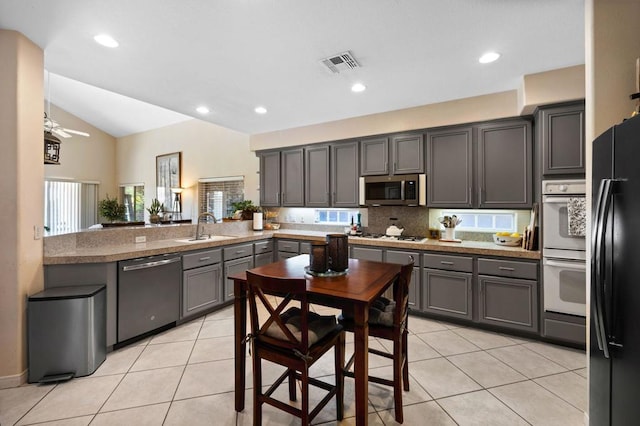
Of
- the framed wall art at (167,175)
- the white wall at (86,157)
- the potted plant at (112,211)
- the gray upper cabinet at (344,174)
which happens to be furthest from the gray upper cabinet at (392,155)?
the white wall at (86,157)

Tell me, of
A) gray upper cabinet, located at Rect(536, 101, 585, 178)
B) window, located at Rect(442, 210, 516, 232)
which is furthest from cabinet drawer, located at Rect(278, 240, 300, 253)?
gray upper cabinet, located at Rect(536, 101, 585, 178)

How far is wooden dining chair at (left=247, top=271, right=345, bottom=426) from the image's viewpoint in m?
1.53

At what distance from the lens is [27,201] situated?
229cm

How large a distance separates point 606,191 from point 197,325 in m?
3.66

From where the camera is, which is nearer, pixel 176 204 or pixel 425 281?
pixel 425 281

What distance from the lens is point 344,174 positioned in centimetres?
443

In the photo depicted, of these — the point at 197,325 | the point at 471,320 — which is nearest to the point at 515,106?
the point at 471,320

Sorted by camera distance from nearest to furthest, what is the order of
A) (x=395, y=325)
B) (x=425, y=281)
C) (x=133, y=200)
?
(x=395, y=325)
(x=425, y=281)
(x=133, y=200)

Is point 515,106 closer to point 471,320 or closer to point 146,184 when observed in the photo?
point 471,320

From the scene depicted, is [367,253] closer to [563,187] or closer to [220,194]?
[563,187]

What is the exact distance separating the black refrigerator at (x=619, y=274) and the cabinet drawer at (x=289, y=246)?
350cm

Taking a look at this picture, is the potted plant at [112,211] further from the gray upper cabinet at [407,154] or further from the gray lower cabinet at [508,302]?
the gray lower cabinet at [508,302]

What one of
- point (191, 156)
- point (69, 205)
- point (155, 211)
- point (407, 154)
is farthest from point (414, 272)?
point (69, 205)

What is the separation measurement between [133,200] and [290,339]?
9.03 metres
